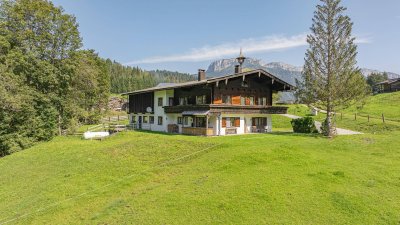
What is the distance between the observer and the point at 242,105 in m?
36.7

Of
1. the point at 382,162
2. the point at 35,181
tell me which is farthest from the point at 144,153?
the point at 382,162

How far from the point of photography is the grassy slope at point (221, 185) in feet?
40.9

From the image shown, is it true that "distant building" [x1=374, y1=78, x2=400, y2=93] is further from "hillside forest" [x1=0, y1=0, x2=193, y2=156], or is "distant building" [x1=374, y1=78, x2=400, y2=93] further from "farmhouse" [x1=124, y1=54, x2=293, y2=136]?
"hillside forest" [x1=0, y1=0, x2=193, y2=156]

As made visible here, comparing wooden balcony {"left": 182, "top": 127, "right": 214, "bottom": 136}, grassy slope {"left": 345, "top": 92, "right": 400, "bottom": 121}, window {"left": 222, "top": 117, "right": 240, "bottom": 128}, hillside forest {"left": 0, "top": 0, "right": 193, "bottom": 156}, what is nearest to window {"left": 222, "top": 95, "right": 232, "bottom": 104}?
window {"left": 222, "top": 117, "right": 240, "bottom": 128}

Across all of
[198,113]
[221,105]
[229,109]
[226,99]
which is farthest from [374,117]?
[198,113]

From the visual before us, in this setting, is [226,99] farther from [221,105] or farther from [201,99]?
[201,99]

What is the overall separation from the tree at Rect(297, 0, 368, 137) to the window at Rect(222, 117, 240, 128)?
30.8 feet

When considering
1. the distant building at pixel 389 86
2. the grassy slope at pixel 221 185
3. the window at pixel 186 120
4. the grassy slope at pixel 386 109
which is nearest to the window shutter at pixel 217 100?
the window at pixel 186 120

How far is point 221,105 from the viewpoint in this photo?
34.1 m

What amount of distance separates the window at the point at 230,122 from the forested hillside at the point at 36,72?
24830mm

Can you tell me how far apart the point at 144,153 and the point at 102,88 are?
49.7 m

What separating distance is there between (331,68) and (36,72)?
3774 centimetres

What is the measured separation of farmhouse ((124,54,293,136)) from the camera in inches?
1372

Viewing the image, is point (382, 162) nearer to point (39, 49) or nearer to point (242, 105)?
point (242, 105)
